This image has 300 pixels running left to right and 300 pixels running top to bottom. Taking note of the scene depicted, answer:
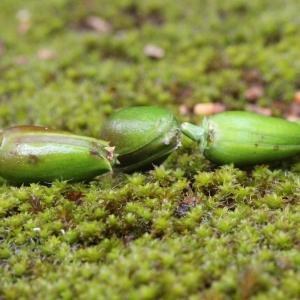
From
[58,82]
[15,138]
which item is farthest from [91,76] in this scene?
[15,138]

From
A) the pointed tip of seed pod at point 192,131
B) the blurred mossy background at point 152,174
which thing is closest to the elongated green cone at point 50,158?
the blurred mossy background at point 152,174

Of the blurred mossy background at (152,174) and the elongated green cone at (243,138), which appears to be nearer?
the blurred mossy background at (152,174)

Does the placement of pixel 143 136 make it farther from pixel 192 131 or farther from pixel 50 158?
pixel 50 158

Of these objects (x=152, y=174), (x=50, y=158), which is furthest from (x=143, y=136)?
(x=50, y=158)

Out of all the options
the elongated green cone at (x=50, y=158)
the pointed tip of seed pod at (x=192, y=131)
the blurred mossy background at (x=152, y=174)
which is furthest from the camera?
the pointed tip of seed pod at (x=192, y=131)

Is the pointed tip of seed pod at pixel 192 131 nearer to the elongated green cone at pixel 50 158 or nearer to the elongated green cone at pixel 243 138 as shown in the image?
the elongated green cone at pixel 243 138

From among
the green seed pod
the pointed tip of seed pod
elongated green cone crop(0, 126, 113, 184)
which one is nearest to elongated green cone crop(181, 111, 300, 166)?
the pointed tip of seed pod

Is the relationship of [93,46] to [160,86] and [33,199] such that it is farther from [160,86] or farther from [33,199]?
[33,199]
